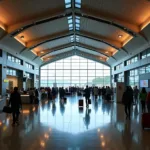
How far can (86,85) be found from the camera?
65.1 feet

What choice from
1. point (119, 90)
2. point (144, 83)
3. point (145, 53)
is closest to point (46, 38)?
point (145, 53)

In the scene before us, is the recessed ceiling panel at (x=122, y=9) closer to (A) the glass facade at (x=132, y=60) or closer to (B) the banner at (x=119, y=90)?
(B) the banner at (x=119, y=90)

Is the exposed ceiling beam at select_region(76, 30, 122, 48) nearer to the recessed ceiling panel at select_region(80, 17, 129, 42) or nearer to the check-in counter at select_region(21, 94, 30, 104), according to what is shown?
the recessed ceiling panel at select_region(80, 17, 129, 42)

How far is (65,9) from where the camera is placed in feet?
68.2

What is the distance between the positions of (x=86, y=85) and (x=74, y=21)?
878 cm

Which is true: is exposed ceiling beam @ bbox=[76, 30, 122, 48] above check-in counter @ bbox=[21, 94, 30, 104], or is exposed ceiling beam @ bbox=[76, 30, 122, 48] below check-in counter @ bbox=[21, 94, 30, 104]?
above

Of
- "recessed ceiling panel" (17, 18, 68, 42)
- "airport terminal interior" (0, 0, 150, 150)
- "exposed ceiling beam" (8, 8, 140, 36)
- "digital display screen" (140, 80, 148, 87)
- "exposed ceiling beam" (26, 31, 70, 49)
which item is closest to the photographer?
"airport terminal interior" (0, 0, 150, 150)

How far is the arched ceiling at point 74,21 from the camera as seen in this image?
1772cm

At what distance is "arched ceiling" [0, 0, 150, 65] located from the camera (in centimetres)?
1772

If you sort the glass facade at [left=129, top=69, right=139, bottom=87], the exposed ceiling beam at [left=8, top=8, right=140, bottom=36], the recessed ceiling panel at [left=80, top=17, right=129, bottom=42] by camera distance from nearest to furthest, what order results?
the exposed ceiling beam at [left=8, top=8, right=140, bottom=36] < the recessed ceiling panel at [left=80, top=17, right=129, bottom=42] < the glass facade at [left=129, top=69, right=139, bottom=87]

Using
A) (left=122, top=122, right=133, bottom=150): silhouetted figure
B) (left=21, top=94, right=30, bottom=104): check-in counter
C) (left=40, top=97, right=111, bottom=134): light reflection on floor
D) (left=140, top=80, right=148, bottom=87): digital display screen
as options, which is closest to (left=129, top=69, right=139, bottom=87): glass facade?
(left=140, top=80, right=148, bottom=87): digital display screen

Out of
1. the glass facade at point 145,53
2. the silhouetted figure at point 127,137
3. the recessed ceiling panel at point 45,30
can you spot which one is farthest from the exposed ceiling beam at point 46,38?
the silhouetted figure at point 127,137

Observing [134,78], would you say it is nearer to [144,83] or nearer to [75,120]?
[144,83]

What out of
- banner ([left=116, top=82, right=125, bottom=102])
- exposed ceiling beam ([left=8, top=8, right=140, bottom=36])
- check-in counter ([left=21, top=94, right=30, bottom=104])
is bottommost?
check-in counter ([left=21, top=94, right=30, bottom=104])
